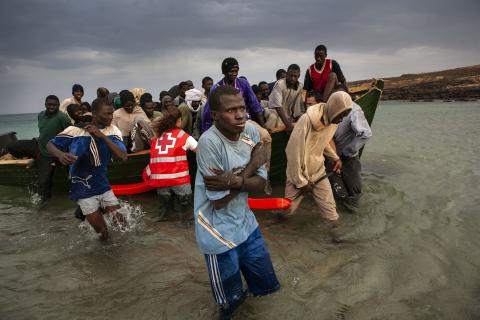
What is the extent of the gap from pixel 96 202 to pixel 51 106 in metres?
2.72

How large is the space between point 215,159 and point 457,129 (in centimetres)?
1447

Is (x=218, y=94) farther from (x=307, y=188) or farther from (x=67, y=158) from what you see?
(x=307, y=188)

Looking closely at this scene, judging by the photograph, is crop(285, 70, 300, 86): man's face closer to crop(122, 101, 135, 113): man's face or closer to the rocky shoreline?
crop(122, 101, 135, 113): man's face

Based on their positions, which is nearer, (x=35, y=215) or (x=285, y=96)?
(x=285, y=96)

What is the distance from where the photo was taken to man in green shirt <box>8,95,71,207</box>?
5.45 meters

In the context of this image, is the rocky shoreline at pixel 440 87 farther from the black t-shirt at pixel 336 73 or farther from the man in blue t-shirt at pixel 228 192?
the man in blue t-shirt at pixel 228 192

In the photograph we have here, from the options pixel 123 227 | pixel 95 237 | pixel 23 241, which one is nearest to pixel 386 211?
pixel 123 227

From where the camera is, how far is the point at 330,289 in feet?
10.1

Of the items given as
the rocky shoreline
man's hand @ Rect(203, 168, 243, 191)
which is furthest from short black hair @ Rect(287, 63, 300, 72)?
the rocky shoreline

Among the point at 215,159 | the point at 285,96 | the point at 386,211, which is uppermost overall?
the point at 285,96

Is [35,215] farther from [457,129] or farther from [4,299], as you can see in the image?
[457,129]

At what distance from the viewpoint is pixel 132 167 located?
218 inches

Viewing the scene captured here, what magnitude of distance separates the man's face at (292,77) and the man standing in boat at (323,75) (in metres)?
0.67

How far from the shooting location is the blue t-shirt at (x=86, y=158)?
341cm
